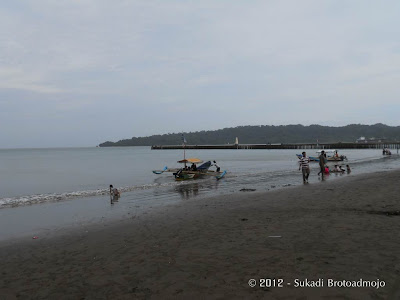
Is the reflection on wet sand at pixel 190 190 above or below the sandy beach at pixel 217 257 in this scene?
below

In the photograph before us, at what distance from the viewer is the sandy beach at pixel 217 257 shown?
4859 mm

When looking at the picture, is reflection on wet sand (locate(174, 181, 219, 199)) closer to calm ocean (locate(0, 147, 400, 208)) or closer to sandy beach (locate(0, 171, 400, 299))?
calm ocean (locate(0, 147, 400, 208))

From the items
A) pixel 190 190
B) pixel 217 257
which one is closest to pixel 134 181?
pixel 190 190

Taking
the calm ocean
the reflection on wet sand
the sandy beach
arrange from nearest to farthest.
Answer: the sandy beach → the reflection on wet sand → the calm ocean

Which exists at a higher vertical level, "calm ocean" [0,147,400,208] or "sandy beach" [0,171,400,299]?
"sandy beach" [0,171,400,299]

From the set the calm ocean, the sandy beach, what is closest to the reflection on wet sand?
the calm ocean

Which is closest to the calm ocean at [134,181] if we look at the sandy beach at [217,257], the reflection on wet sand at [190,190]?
the reflection on wet sand at [190,190]

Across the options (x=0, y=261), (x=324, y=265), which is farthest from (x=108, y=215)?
(x=324, y=265)

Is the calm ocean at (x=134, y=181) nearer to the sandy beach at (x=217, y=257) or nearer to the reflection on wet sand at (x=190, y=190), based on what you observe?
the reflection on wet sand at (x=190, y=190)

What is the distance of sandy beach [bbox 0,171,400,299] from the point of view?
4.86 m

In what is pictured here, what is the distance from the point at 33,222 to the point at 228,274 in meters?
9.63

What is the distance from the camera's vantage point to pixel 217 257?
6.25 m

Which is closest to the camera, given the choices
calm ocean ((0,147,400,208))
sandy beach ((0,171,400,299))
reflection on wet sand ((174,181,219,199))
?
sandy beach ((0,171,400,299))

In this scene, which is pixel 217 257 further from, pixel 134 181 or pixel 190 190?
pixel 134 181
